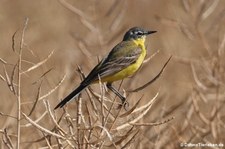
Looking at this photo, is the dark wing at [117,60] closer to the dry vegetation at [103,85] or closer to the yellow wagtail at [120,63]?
the yellow wagtail at [120,63]

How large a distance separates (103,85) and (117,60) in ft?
5.96

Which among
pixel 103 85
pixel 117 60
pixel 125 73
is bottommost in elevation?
pixel 103 85

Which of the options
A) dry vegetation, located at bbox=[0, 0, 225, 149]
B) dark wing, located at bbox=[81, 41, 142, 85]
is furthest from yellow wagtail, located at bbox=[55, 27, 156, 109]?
dry vegetation, located at bbox=[0, 0, 225, 149]

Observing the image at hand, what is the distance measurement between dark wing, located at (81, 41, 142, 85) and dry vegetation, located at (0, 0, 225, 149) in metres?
0.13

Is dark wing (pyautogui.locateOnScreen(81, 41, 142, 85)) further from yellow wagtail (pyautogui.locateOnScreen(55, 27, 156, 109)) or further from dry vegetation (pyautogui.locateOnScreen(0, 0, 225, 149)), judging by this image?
dry vegetation (pyautogui.locateOnScreen(0, 0, 225, 149))

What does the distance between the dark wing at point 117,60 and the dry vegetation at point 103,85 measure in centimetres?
13

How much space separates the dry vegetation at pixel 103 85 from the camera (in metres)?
4.39

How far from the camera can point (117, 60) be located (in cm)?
678

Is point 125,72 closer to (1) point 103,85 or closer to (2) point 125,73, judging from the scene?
(2) point 125,73

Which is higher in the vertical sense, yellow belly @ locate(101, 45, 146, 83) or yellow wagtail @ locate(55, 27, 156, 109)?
yellow wagtail @ locate(55, 27, 156, 109)

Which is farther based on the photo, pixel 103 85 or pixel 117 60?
pixel 117 60

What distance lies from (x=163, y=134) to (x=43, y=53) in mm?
6699

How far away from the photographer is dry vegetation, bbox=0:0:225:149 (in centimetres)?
439

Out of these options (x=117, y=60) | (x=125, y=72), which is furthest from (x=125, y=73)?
(x=117, y=60)
